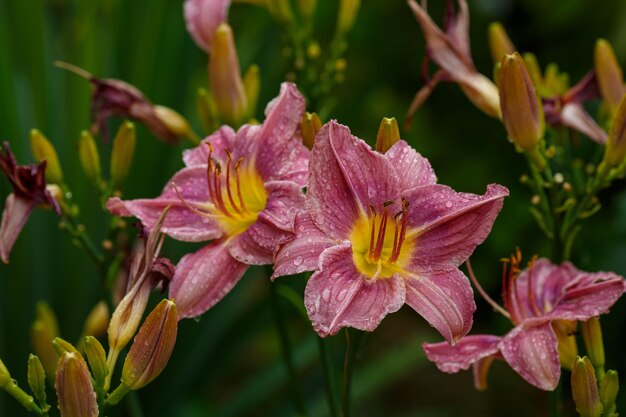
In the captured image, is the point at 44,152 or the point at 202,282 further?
the point at 44,152

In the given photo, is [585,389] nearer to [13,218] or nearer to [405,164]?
[405,164]

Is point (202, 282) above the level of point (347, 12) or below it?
below

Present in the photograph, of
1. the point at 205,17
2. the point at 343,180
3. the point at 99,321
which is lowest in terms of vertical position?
the point at 99,321

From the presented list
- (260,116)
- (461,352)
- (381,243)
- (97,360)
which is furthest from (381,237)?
(260,116)

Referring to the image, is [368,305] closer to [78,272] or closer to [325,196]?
[325,196]

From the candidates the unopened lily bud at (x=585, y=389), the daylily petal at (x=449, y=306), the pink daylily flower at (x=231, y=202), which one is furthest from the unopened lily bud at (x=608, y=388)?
the pink daylily flower at (x=231, y=202)

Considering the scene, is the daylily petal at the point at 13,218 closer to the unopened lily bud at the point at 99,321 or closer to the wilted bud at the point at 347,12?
the unopened lily bud at the point at 99,321

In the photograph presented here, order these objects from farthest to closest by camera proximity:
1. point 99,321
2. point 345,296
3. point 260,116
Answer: point 260,116
point 99,321
point 345,296
